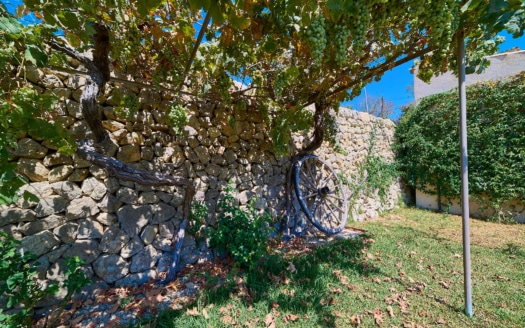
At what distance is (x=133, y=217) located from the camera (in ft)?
8.14

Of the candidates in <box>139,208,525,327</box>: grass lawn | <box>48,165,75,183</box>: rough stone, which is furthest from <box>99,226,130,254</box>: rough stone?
<box>139,208,525,327</box>: grass lawn

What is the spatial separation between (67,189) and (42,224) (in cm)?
35

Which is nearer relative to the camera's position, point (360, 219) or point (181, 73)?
point (181, 73)

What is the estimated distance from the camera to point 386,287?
8.06 ft

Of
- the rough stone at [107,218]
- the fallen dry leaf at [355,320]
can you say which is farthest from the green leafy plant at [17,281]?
the fallen dry leaf at [355,320]

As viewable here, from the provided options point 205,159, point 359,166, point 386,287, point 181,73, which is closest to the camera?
point 181,73

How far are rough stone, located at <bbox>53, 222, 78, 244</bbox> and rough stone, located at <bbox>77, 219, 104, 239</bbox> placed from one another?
0.13 feet

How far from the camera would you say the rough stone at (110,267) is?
7.42ft

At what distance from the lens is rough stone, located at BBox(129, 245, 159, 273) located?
2459mm

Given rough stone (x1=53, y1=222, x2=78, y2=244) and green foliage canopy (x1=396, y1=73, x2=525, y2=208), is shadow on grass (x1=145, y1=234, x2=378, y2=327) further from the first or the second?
green foliage canopy (x1=396, y1=73, x2=525, y2=208)

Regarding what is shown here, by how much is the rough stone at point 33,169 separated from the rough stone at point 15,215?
28 centimetres

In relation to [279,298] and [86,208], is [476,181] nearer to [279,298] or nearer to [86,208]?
[279,298]

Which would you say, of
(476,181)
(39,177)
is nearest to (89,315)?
(39,177)

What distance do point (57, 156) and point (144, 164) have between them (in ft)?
2.43
